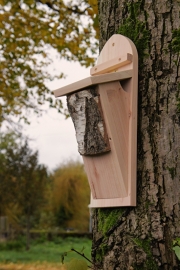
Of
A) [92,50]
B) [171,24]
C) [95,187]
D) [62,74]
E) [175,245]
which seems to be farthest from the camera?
[62,74]

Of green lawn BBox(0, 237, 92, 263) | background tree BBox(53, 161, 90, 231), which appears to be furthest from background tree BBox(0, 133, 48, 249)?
background tree BBox(53, 161, 90, 231)

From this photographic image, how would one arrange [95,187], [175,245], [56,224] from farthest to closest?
[56,224], [95,187], [175,245]

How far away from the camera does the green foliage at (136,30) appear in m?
1.77

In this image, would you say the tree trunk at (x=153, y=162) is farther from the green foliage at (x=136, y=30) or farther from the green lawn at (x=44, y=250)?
the green lawn at (x=44, y=250)

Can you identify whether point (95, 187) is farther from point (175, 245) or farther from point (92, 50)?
point (92, 50)

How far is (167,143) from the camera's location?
65.2 inches

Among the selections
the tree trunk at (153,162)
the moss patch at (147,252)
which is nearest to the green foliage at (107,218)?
the tree trunk at (153,162)

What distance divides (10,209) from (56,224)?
4.49 m

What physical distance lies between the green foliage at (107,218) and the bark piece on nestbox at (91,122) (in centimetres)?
22

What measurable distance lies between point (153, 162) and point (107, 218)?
Result: 28 cm

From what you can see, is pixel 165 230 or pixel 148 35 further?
pixel 148 35

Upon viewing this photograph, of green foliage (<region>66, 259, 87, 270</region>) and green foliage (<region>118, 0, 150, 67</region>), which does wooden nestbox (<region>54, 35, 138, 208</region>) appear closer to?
green foliage (<region>118, 0, 150, 67</region>)

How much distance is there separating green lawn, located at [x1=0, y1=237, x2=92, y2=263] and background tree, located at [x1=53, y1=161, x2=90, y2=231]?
330 centimetres

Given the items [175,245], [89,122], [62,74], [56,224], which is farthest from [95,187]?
[56,224]
